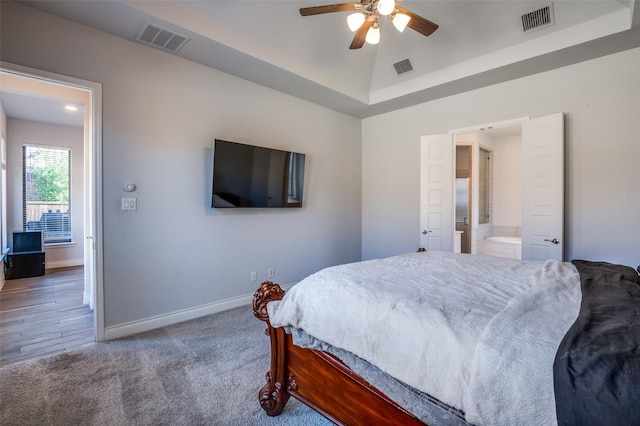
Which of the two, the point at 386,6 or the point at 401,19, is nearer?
the point at 386,6

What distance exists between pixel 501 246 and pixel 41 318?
6.88 metres

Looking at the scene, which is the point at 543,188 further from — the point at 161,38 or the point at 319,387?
the point at 161,38

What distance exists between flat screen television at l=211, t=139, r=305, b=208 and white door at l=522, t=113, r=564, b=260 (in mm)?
2678

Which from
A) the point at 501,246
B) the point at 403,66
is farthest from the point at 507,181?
the point at 403,66

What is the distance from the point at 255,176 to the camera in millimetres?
3572

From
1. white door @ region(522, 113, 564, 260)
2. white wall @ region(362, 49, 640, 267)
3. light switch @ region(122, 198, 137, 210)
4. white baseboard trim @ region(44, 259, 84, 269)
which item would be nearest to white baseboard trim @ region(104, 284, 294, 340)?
light switch @ region(122, 198, 137, 210)

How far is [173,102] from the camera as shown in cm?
306

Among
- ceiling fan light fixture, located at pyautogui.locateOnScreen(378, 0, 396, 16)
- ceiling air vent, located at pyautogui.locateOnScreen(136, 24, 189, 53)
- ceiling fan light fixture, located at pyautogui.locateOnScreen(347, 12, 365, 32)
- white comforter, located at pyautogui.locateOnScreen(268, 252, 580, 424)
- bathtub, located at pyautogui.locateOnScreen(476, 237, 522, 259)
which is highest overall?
ceiling air vent, located at pyautogui.locateOnScreen(136, 24, 189, 53)

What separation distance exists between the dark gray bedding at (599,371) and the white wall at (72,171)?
7603 millimetres

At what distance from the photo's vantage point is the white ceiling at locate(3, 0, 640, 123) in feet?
8.45

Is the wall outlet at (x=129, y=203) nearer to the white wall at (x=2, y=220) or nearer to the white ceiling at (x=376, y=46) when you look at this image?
the white ceiling at (x=376, y=46)

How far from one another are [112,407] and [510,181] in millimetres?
6887

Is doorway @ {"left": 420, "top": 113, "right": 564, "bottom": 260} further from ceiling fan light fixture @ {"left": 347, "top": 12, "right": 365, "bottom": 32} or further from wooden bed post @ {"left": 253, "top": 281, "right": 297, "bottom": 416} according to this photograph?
wooden bed post @ {"left": 253, "top": 281, "right": 297, "bottom": 416}

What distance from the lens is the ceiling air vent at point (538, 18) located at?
2.78 m
